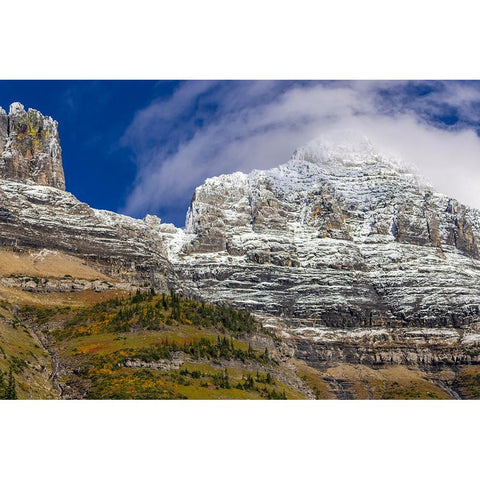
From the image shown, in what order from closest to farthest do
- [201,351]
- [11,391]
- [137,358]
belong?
[11,391]
[137,358]
[201,351]

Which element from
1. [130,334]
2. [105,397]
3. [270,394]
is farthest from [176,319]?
[105,397]

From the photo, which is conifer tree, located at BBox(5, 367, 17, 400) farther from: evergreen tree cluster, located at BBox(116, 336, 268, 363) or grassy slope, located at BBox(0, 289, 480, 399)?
evergreen tree cluster, located at BBox(116, 336, 268, 363)

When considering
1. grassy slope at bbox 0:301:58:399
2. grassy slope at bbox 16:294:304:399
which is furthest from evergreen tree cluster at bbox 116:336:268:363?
grassy slope at bbox 0:301:58:399

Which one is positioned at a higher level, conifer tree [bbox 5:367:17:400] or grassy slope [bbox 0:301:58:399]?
grassy slope [bbox 0:301:58:399]

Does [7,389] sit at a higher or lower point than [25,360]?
lower

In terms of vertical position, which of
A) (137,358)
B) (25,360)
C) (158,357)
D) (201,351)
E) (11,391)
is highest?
(201,351)

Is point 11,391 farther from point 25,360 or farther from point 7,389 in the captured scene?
point 25,360

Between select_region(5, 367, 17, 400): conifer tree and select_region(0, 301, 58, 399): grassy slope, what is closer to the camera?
select_region(5, 367, 17, 400): conifer tree

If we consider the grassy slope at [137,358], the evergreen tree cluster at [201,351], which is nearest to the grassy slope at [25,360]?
the grassy slope at [137,358]

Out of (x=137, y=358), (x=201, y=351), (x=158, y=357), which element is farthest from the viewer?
(x=201, y=351)

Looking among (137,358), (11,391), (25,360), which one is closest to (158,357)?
(137,358)

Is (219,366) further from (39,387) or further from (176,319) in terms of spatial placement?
(39,387)

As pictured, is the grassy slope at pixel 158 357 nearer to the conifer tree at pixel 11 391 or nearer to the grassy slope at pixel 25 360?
the grassy slope at pixel 25 360

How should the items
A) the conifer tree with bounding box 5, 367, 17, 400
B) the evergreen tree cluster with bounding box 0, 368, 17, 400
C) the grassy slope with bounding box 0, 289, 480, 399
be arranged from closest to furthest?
the evergreen tree cluster with bounding box 0, 368, 17, 400, the conifer tree with bounding box 5, 367, 17, 400, the grassy slope with bounding box 0, 289, 480, 399
